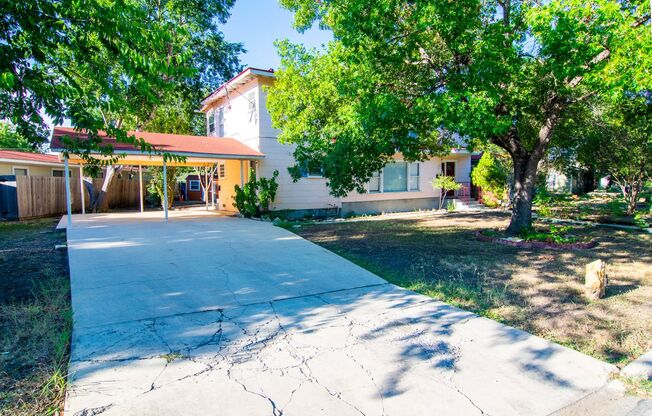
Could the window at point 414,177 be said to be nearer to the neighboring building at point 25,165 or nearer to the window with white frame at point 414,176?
the window with white frame at point 414,176

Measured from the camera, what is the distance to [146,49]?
509 cm

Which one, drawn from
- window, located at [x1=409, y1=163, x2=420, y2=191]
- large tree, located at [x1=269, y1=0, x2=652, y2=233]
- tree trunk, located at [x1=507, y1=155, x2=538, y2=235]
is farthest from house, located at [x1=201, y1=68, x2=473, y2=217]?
tree trunk, located at [x1=507, y1=155, x2=538, y2=235]

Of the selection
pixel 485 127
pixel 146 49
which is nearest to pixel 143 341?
pixel 146 49

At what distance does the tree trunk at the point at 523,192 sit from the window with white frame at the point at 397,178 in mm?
8944

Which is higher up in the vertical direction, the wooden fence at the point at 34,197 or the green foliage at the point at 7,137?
the green foliage at the point at 7,137

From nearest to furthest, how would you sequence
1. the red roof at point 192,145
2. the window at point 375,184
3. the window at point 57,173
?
the red roof at point 192,145, the window at point 375,184, the window at point 57,173

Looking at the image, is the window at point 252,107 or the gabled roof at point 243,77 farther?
the window at point 252,107

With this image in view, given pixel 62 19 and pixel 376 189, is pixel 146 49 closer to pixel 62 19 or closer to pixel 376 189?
pixel 62 19

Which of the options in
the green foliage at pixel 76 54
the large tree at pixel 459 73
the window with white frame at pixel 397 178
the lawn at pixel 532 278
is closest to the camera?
the lawn at pixel 532 278

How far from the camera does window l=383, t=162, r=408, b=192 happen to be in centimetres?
1902

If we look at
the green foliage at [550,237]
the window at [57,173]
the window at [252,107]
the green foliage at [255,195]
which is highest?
the window at [252,107]

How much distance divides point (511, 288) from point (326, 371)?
3.61 metres

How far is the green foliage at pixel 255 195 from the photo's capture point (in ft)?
48.1

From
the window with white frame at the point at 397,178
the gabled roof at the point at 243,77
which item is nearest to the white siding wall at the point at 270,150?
the gabled roof at the point at 243,77
